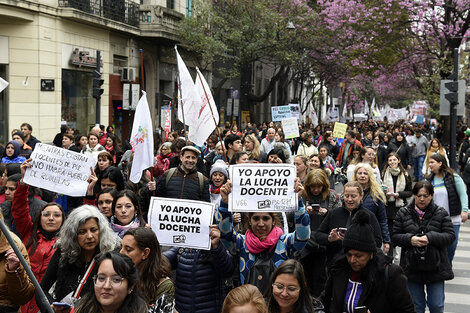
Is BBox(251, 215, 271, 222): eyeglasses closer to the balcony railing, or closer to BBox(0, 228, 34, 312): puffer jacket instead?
BBox(0, 228, 34, 312): puffer jacket

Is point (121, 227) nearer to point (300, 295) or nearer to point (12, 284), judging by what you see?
point (12, 284)

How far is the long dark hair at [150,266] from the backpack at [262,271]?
903 millimetres

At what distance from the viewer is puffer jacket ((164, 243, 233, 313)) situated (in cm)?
541

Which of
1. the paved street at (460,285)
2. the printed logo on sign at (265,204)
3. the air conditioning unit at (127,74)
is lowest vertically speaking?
the paved street at (460,285)

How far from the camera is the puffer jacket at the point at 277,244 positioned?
5.35 meters

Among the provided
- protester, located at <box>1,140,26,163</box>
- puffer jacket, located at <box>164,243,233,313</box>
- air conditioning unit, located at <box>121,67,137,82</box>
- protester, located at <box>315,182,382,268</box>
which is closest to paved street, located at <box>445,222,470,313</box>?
protester, located at <box>315,182,382,268</box>

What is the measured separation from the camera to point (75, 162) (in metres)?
7.42

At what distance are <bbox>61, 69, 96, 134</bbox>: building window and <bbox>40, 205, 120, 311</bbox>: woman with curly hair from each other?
18031 millimetres

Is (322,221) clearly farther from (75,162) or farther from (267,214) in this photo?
(75,162)

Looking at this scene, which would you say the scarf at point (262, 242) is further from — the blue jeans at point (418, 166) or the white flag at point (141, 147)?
the blue jeans at point (418, 166)

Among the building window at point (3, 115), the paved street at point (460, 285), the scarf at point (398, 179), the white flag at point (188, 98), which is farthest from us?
the building window at point (3, 115)

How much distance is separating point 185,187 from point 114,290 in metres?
4.63

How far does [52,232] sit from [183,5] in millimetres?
27377

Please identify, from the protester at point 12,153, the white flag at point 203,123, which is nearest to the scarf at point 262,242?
the protester at point 12,153
